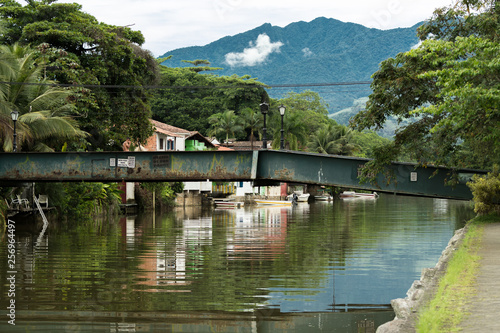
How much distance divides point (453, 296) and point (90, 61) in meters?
32.9

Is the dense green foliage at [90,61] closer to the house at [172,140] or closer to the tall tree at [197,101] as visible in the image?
the house at [172,140]

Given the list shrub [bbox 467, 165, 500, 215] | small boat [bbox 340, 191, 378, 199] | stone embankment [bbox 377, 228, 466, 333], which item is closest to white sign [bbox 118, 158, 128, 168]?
stone embankment [bbox 377, 228, 466, 333]

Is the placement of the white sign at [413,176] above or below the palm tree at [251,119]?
below

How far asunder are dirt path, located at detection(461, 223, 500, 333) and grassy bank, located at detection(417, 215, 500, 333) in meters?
0.11

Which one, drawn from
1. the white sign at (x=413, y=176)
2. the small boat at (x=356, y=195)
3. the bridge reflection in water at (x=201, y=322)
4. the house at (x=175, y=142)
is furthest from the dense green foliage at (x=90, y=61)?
the small boat at (x=356, y=195)

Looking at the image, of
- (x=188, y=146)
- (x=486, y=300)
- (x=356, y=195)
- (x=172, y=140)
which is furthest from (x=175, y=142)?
(x=356, y=195)

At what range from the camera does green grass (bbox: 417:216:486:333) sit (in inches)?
316

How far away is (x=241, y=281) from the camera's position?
15.2m

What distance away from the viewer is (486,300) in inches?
367

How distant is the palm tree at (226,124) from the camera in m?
82.4

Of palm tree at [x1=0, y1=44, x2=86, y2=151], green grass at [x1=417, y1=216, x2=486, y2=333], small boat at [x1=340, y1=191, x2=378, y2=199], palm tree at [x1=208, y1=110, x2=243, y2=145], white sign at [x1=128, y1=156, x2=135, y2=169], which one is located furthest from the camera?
small boat at [x1=340, y1=191, x2=378, y2=199]

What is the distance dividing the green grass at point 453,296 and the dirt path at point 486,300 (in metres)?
0.11

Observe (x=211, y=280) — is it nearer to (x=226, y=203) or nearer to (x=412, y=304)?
(x=412, y=304)

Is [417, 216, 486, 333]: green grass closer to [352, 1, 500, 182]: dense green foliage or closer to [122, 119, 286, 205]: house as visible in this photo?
[352, 1, 500, 182]: dense green foliage
